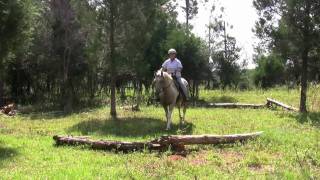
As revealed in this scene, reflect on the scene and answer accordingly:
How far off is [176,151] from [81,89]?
25563 mm

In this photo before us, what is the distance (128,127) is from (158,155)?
7.11m

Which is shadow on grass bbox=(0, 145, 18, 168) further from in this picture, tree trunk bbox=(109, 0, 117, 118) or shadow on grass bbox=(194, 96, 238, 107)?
shadow on grass bbox=(194, 96, 238, 107)

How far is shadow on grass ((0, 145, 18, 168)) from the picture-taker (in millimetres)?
13166

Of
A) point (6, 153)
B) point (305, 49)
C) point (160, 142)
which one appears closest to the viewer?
point (160, 142)

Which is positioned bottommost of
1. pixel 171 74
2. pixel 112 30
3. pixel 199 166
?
pixel 199 166

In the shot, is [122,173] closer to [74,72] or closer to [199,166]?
[199,166]

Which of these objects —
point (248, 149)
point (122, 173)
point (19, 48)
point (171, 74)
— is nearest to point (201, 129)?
point (171, 74)

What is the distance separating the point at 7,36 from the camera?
51.9 ft

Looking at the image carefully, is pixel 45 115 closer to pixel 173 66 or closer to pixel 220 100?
pixel 173 66

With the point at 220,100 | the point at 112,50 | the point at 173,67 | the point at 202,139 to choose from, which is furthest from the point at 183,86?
the point at 220,100

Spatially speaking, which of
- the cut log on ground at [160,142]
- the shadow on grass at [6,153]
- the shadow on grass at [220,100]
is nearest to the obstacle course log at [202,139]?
the cut log on ground at [160,142]

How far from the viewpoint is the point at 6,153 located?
14117 millimetres

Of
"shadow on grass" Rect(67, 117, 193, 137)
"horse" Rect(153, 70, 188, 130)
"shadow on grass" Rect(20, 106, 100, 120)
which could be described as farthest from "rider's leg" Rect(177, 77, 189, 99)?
"shadow on grass" Rect(20, 106, 100, 120)

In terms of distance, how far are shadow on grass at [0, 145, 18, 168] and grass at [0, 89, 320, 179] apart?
0.01 metres
